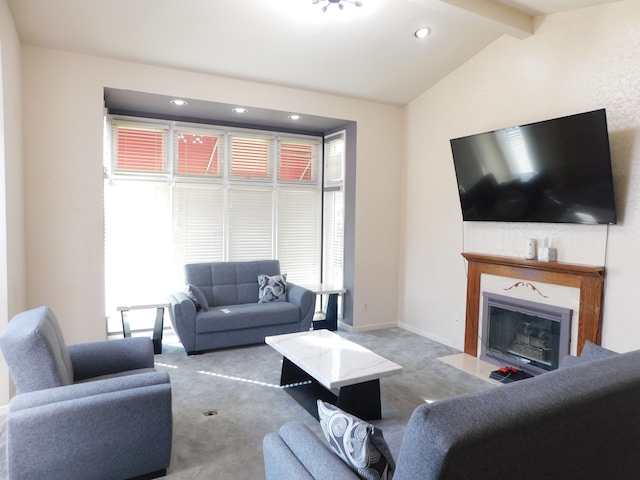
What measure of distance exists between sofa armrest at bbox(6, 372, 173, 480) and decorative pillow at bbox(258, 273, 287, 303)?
2639mm

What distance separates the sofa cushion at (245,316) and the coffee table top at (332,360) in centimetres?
105

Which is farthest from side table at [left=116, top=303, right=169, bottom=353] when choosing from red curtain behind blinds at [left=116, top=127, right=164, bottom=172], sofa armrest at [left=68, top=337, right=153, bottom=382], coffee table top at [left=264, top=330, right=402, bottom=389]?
red curtain behind blinds at [left=116, top=127, right=164, bottom=172]

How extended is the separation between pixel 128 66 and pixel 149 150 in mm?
1197

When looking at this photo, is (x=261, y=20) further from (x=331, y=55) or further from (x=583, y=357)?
(x=583, y=357)

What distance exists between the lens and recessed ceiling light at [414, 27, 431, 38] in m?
3.80

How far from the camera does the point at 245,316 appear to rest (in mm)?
4461

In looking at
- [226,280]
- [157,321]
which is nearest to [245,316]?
[226,280]

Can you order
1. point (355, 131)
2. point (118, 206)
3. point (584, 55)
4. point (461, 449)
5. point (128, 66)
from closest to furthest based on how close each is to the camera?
1. point (461, 449)
2. point (584, 55)
3. point (128, 66)
4. point (118, 206)
5. point (355, 131)

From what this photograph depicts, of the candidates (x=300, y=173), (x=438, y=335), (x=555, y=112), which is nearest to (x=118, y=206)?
(x=300, y=173)

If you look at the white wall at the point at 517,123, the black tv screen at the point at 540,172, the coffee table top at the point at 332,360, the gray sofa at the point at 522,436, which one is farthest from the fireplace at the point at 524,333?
the gray sofa at the point at 522,436

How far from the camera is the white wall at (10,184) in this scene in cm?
282

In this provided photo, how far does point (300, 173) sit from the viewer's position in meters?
5.85

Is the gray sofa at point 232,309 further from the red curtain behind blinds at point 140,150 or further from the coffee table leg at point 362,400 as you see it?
the coffee table leg at point 362,400

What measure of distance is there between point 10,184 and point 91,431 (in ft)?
6.78
